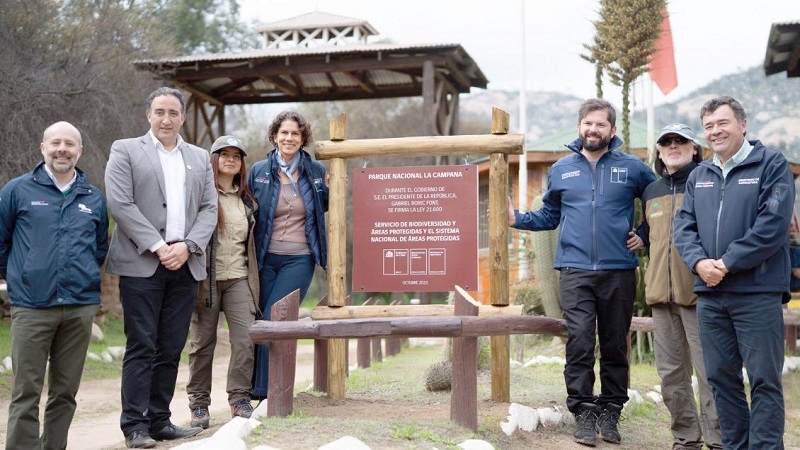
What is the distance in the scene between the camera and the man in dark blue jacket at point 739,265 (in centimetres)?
493

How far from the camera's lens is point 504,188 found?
254 inches

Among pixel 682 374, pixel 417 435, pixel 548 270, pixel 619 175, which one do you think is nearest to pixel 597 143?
pixel 619 175

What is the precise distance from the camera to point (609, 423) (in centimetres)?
599

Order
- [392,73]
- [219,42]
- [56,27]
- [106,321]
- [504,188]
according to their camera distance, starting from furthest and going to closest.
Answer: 1. [219,42]
2. [392,73]
3. [106,321]
4. [56,27]
5. [504,188]

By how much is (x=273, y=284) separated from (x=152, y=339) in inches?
41.1

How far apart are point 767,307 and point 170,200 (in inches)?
145

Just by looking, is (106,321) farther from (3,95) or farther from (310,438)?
(310,438)

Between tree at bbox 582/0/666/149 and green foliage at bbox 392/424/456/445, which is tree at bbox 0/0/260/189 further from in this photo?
green foliage at bbox 392/424/456/445

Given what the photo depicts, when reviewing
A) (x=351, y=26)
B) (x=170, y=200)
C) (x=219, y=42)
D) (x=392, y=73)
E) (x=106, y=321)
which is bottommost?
(x=106, y=321)

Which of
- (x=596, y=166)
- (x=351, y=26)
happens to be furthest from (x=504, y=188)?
(x=351, y=26)

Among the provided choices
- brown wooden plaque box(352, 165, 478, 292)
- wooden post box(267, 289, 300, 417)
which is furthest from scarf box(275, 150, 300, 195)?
wooden post box(267, 289, 300, 417)

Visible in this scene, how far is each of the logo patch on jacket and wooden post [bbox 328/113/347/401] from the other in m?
1.94

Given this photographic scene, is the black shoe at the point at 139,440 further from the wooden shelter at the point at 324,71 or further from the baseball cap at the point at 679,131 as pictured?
the wooden shelter at the point at 324,71

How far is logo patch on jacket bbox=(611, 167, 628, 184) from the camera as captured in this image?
5977 millimetres
